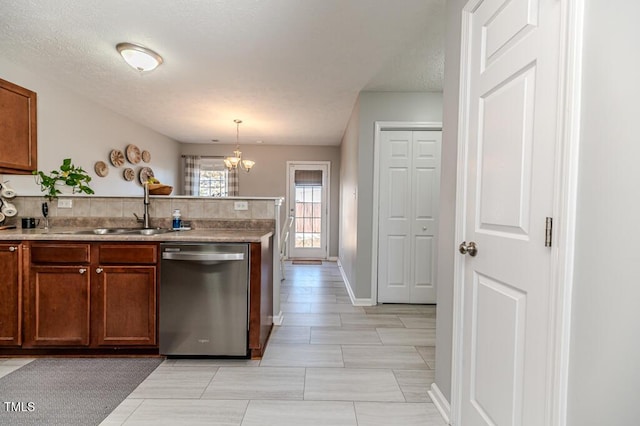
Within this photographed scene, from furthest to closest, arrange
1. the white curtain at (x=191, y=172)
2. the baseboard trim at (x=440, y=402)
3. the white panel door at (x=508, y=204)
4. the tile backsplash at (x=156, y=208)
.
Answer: the white curtain at (x=191, y=172) < the tile backsplash at (x=156, y=208) < the baseboard trim at (x=440, y=402) < the white panel door at (x=508, y=204)

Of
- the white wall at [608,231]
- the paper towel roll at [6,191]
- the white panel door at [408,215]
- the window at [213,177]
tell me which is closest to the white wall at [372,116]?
the white panel door at [408,215]

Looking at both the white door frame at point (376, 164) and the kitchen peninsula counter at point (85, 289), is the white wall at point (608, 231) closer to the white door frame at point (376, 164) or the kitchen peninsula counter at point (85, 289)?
the kitchen peninsula counter at point (85, 289)

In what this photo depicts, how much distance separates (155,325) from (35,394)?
0.69 m

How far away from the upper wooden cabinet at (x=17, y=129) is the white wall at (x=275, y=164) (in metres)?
4.25

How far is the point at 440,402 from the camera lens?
1.75m

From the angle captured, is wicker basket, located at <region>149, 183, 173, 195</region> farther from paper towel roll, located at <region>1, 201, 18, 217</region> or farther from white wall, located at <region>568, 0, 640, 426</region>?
white wall, located at <region>568, 0, 640, 426</region>

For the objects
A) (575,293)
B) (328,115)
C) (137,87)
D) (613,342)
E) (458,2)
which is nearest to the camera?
(613,342)

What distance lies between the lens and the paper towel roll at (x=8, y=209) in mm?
2658

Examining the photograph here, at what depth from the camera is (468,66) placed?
1513 mm

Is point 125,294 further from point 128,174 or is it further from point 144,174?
point 144,174

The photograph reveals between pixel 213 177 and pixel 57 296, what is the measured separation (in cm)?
477

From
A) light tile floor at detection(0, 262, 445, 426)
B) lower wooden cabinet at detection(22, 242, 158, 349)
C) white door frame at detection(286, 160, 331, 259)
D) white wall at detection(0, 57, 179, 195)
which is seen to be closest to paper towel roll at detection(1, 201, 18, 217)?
white wall at detection(0, 57, 179, 195)

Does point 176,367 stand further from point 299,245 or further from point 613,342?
point 299,245

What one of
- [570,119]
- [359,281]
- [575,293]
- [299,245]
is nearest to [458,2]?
[570,119]
